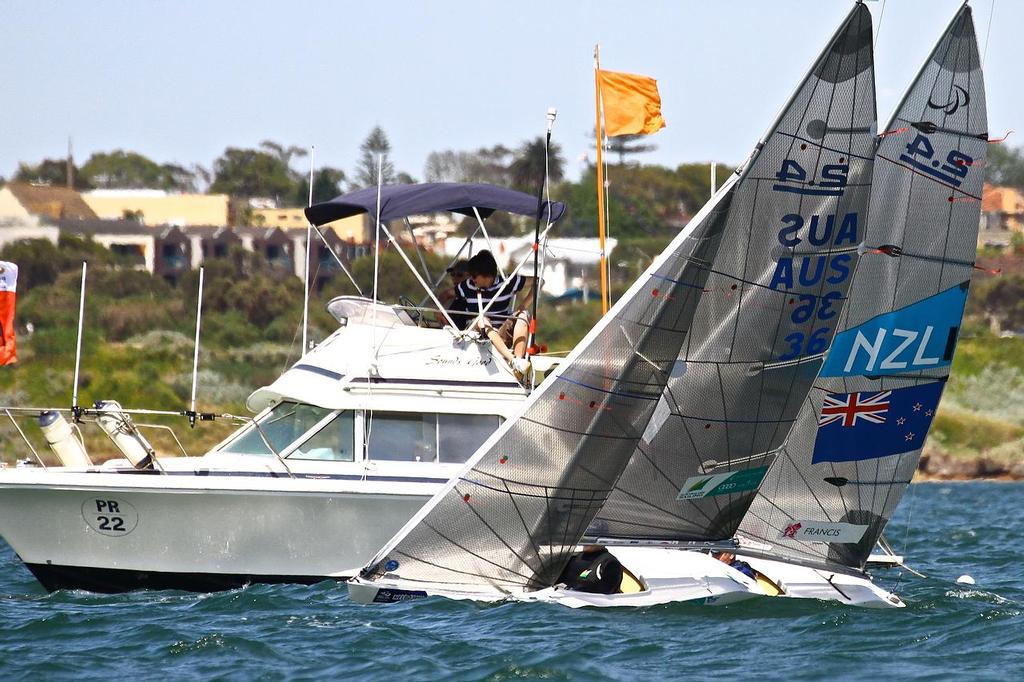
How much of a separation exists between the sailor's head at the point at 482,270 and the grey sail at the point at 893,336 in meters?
4.11

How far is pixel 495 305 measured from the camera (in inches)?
696

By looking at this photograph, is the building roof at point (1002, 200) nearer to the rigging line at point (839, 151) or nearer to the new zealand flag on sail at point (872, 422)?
the new zealand flag on sail at point (872, 422)

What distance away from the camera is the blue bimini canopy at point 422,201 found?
55.5 feet

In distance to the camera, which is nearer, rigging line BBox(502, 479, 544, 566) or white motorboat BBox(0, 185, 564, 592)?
rigging line BBox(502, 479, 544, 566)

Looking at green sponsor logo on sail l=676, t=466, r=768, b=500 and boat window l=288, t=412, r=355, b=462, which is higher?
boat window l=288, t=412, r=355, b=462

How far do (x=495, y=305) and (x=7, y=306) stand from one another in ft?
17.6

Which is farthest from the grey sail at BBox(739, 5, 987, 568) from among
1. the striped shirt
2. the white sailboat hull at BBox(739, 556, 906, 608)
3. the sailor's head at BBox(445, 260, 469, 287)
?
the sailor's head at BBox(445, 260, 469, 287)

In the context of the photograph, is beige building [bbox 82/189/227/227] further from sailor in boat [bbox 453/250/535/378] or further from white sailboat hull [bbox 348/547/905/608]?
white sailboat hull [bbox 348/547/905/608]

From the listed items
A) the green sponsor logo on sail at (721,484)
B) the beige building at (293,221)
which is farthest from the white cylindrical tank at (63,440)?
Answer: the beige building at (293,221)

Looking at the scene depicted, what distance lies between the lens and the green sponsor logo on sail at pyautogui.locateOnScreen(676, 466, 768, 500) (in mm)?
14359

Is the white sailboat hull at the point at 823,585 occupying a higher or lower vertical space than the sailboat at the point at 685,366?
lower

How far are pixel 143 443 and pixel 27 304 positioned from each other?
33764 millimetres

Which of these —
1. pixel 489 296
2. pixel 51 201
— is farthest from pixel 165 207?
pixel 489 296

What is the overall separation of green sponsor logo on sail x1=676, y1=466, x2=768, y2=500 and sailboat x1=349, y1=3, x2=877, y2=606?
319mm
